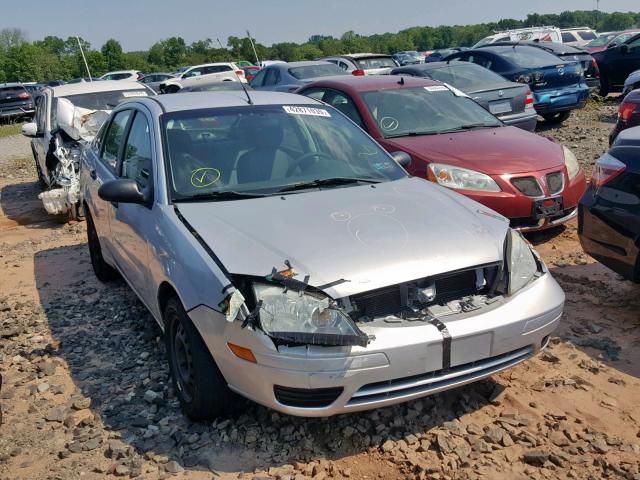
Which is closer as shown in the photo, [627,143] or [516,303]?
[516,303]

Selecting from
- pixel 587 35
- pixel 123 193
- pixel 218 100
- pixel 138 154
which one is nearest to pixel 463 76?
pixel 218 100

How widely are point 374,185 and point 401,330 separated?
139 centimetres

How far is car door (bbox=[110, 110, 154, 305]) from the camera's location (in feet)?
13.0

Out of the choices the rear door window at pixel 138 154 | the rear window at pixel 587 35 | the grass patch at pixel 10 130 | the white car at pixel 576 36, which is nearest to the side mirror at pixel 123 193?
the rear door window at pixel 138 154

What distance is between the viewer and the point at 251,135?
4.32 meters

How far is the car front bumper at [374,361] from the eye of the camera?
2.83 m

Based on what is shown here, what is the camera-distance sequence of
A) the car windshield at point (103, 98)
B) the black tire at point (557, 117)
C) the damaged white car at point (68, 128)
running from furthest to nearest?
the black tire at point (557, 117)
the car windshield at point (103, 98)
the damaged white car at point (68, 128)

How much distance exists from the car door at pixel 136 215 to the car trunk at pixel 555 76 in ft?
30.4

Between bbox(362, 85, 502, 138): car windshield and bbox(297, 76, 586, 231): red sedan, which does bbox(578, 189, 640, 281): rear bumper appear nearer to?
bbox(297, 76, 586, 231): red sedan

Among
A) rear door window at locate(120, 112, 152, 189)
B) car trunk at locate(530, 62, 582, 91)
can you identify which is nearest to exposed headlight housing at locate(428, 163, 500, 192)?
rear door window at locate(120, 112, 152, 189)

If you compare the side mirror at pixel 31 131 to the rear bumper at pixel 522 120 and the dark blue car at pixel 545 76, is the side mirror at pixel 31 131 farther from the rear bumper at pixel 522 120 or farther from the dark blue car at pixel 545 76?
the dark blue car at pixel 545 76

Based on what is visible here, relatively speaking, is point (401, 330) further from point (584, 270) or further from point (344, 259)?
point (584, 270)

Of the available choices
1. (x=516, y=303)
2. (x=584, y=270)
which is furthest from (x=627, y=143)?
(x=516, y=303)

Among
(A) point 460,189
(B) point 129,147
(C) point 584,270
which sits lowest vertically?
(C) point 584,270
